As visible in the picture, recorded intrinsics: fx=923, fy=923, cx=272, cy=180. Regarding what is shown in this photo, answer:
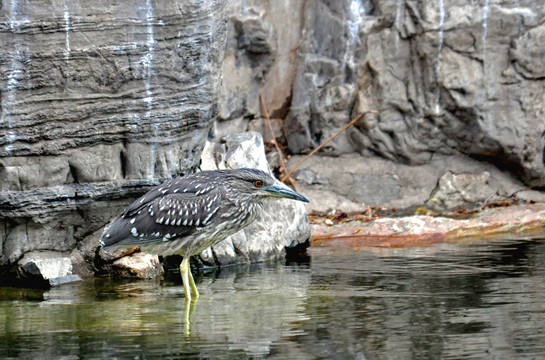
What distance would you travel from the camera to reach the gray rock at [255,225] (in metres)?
9.10

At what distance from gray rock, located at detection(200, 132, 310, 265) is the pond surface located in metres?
0.35

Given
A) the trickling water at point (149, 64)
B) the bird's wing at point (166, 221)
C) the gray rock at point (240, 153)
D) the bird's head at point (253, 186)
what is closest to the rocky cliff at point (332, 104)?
the trickling water at point (149, 64)

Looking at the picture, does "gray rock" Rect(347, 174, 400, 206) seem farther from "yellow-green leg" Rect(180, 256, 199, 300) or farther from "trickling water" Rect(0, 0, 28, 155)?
"trickling water" Rect(0, 0, 28, 155)

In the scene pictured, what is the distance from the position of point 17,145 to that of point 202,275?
2.05 m

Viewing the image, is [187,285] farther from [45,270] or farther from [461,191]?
[461,191]

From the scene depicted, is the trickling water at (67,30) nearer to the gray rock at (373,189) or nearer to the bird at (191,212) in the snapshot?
the bird at (191,212)

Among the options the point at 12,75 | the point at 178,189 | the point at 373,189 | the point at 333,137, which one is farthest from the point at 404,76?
the point at 12,75

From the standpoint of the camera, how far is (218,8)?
28.1ft

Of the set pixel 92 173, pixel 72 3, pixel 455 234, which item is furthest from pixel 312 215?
pixel 72 3

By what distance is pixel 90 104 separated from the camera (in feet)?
27.2

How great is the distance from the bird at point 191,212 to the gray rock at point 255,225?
1114 millimetres

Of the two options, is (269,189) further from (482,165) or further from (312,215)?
(482,165)

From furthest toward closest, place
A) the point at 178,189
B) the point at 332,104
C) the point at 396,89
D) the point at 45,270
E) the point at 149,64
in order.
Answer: the point at 332,104 < the point at 396,89 < the point at 149,64 < the point at 45,270 < the point at 178,189

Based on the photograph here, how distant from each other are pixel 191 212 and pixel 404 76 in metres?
5.13
